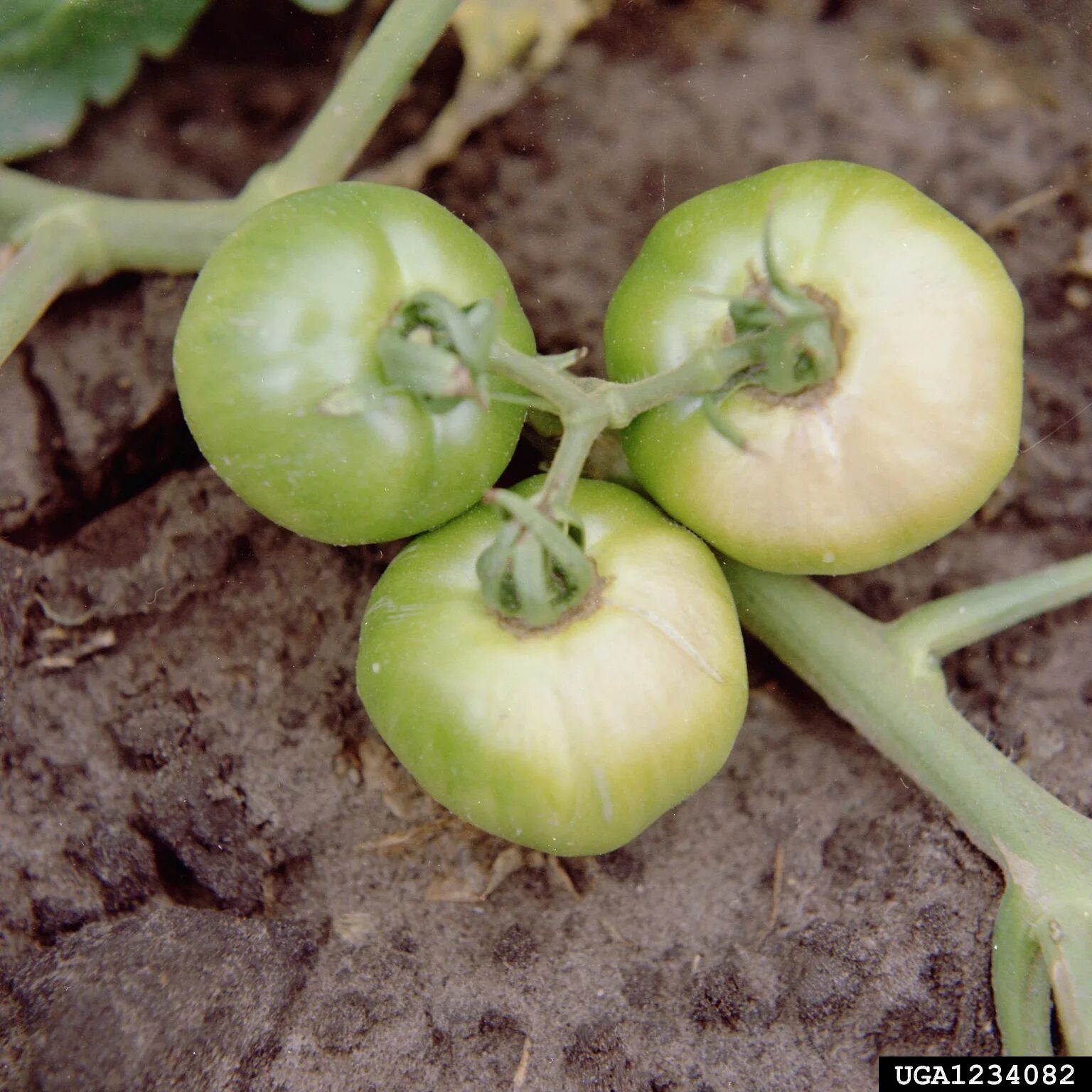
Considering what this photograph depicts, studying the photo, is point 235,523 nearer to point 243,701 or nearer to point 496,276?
point 243,701

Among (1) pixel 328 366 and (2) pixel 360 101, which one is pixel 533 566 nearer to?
(1) pixel 328 366

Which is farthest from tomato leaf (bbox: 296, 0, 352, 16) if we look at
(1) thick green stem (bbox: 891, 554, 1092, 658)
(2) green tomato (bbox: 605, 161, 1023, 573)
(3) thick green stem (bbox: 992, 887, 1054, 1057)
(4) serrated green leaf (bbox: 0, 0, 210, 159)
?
(3) thick green stem (bbox: 992, 887, 1054, 1057)

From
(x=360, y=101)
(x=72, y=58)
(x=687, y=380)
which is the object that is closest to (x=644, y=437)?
(x=687, y=380)

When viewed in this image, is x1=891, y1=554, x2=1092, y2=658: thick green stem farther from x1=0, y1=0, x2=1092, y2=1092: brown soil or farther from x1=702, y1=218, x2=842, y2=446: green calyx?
x1=702, y1=218, x2=842, y2=446: green calyx

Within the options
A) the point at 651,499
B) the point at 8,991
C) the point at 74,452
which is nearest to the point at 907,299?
the point at 651,499

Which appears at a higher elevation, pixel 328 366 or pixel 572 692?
pixel 328 366

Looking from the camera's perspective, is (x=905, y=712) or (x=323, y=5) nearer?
(x=905, y=712)

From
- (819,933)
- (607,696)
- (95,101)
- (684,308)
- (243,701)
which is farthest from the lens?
(95,101)

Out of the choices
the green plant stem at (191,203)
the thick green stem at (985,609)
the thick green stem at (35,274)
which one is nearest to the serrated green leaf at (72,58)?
the green plant stem at (191,203)
